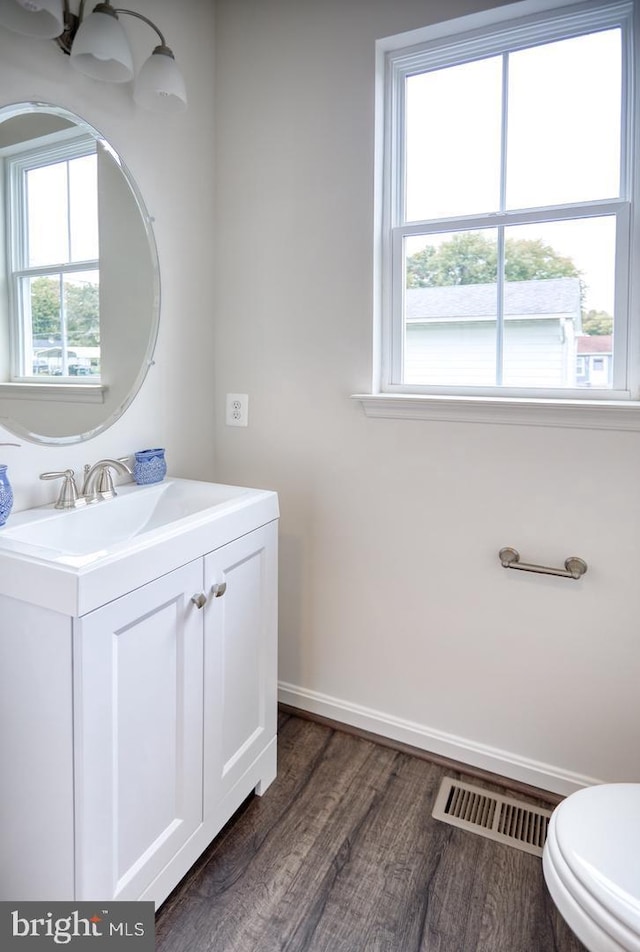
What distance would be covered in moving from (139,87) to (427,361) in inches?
42.3

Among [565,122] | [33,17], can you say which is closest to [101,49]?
[33,17]

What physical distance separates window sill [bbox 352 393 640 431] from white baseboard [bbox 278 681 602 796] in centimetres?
97

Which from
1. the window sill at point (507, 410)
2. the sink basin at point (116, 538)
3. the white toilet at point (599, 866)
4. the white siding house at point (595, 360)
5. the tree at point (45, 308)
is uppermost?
the tree at point (45, 308)

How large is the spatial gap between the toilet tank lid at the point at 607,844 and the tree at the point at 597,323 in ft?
3.57

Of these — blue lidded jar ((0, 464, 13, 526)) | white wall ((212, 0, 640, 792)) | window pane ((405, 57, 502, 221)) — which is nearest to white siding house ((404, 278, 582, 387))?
white wall ((212, 0, 640, 792))

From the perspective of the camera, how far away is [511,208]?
1.62 metres

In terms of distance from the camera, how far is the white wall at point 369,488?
61.0 inches

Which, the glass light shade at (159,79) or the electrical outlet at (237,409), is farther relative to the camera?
the electrical outlet at (237,409)

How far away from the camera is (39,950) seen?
42.8 inches

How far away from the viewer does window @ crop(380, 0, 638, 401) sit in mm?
1504

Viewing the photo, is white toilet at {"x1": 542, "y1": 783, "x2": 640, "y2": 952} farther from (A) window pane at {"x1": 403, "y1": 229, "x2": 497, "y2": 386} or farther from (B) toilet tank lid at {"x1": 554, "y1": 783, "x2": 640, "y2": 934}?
(A) window pane at {"x1": 403, "y1": 229, "x2": 497, "y2": 386}

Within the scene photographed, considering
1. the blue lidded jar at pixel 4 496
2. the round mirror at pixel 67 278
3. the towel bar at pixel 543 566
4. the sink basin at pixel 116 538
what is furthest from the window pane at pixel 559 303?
the blue lidded jar at pixel 4 496

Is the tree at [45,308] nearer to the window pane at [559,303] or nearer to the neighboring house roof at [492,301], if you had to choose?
the neighboring house roof at [492,301]

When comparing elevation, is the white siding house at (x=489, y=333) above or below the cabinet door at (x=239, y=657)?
above
